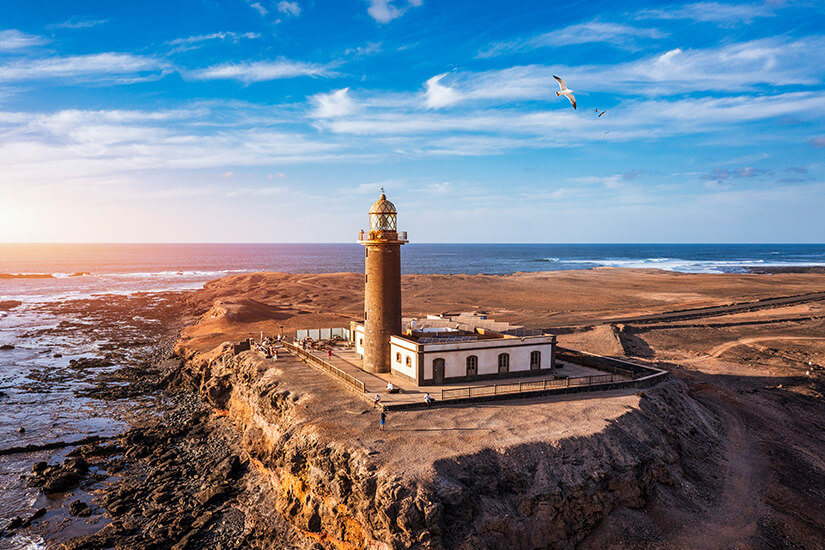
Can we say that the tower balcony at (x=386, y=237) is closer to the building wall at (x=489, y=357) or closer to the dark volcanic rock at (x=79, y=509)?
the building wall at (x=489, y=357)

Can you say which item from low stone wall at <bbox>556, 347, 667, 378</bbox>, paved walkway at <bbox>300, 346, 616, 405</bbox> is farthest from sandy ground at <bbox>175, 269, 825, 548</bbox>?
low stone wall at <bbox>556, 347, 667, 378</bbox>

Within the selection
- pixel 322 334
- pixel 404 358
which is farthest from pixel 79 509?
pixel 322 334

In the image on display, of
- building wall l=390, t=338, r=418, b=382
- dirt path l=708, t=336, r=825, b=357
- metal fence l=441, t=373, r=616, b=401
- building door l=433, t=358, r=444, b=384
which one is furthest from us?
dirt path l=708, t=336, r=825, b=357

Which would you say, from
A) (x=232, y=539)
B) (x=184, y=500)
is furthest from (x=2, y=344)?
(x=232, y=539)

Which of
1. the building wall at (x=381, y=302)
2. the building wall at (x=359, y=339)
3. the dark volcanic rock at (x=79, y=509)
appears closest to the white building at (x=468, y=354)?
the building wall at (x=381, y=302)

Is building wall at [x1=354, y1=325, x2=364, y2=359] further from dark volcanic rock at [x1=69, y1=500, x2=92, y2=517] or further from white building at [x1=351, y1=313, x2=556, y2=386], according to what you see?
dark volcanic rock at [x1=69, y1=500, x2=92, y2=517]

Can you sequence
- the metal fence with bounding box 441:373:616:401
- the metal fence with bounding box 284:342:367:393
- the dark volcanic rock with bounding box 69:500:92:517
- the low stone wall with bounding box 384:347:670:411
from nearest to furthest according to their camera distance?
the dark volcanic rock with bounding box 69:500:92:517 → the low stone wall with bounding box 384:347:670:411 → the metal fence with bounding box 441:373:616:401 → the metal fence with bounding box 284:342:367:393

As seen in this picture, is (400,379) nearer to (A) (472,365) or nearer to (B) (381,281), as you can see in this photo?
(A) (472,365)
